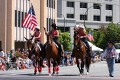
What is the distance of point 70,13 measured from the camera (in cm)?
10588

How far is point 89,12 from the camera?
109000mm

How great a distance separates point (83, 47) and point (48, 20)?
4133cm

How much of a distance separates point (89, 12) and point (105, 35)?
11.8 meters

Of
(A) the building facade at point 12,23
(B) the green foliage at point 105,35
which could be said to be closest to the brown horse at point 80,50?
(A) the building facade at point 12,23

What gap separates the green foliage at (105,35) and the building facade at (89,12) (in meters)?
6.13

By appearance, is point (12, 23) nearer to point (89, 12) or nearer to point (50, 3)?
point (50, 3)

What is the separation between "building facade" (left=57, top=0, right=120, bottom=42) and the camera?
10481 centimetres

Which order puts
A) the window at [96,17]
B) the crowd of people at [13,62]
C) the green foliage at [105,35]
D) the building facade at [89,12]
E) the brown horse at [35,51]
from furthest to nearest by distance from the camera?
the window at [96,17] → the building facade at [89,12] → the green foliage at [105,35] → the crowd of people at [13,62] → the brown horse at [35,51]

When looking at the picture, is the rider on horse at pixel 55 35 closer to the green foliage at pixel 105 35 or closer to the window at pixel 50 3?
the window at pixel 50 3

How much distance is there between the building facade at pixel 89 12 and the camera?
344ft

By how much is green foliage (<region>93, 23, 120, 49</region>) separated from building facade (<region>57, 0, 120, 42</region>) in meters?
6.13

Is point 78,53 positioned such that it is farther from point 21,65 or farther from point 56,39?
point 21,65

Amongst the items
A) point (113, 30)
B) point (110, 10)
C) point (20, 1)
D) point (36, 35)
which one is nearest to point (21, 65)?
point (36, 35)

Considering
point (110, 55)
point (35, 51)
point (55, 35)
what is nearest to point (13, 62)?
point (35, 51)
